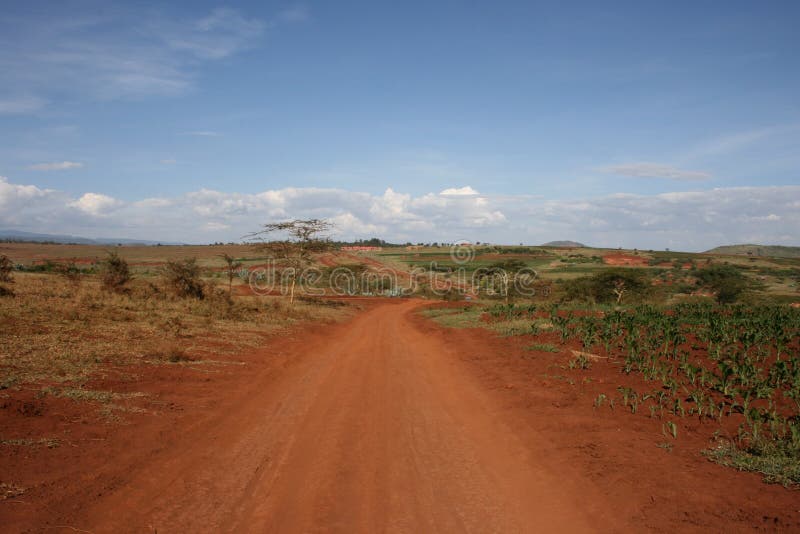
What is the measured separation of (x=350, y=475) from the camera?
567 centimetres

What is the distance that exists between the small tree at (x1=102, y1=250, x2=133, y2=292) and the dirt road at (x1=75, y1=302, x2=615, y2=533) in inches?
559

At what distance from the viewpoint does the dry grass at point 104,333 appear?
27.8 ft

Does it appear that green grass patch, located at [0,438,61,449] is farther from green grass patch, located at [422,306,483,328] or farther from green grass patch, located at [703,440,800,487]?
green grass patch, located at [422,306,483,328]

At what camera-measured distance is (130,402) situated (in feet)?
25.1

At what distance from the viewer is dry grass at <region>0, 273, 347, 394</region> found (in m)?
8.46

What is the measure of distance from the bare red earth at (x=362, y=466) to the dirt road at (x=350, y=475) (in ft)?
0.08

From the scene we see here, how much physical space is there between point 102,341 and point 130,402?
3954 millimetres

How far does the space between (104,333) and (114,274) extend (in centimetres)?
1037

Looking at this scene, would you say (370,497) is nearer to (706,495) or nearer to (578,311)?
(706,495)

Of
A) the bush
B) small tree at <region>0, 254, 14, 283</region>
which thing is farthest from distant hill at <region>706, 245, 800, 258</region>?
small tree at <region>0, 254, 14, 283</region>

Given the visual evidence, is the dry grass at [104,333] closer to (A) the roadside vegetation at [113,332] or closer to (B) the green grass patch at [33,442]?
(A) the roadside vegetation at [113,332]

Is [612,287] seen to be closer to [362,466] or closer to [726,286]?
[726,286]

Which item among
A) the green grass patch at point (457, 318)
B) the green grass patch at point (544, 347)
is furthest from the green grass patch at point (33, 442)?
the green grass patch at point (457, 318)

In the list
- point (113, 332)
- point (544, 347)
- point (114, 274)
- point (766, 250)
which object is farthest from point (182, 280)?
point (766, 250)
